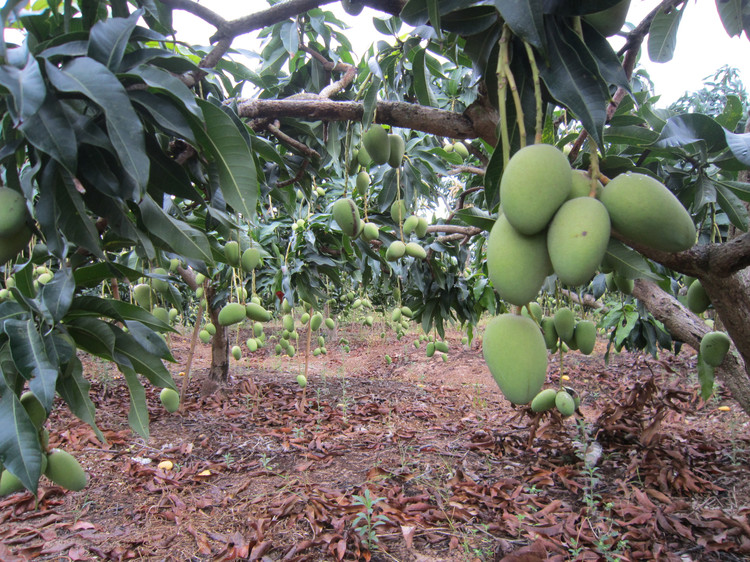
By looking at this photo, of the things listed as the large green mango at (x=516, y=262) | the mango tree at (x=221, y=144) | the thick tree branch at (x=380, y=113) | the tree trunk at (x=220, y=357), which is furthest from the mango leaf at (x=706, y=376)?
the tree trunk at (x=220, y=357)

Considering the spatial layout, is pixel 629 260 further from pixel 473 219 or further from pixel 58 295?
pixel 58 295

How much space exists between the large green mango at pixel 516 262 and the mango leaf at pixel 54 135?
512 millimetres

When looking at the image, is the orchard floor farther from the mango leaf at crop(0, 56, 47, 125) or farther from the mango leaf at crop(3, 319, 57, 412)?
the mango leaf at crop(0, 56, 47, 125)

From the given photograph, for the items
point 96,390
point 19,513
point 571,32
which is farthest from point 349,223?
point 96,390

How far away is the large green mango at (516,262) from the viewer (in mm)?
443

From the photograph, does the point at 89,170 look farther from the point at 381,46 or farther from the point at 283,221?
the point at 283,221

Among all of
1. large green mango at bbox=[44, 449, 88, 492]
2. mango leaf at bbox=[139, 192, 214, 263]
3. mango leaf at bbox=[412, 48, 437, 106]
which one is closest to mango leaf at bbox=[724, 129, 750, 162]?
mango leaf at bbox=[412, 48, 437, 106]

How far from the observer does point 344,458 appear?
2939mm

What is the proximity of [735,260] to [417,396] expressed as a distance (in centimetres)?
434

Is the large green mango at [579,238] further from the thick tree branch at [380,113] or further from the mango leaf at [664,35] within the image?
the mango leaf at [664,35]

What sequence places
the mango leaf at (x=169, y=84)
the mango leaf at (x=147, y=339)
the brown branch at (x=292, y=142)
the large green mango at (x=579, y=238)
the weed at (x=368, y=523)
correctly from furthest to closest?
the weed at (x=368, y=523), the brown branch at (x=292, y=142), the mango leaf at (x=147, y=339), the mango leaf at (x=169, y=84), the large green mango at (x=579, y=238)

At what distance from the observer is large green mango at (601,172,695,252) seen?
0.42m

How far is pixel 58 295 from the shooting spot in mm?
782

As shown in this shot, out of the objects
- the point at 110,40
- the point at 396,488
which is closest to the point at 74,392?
the point at 110,40
